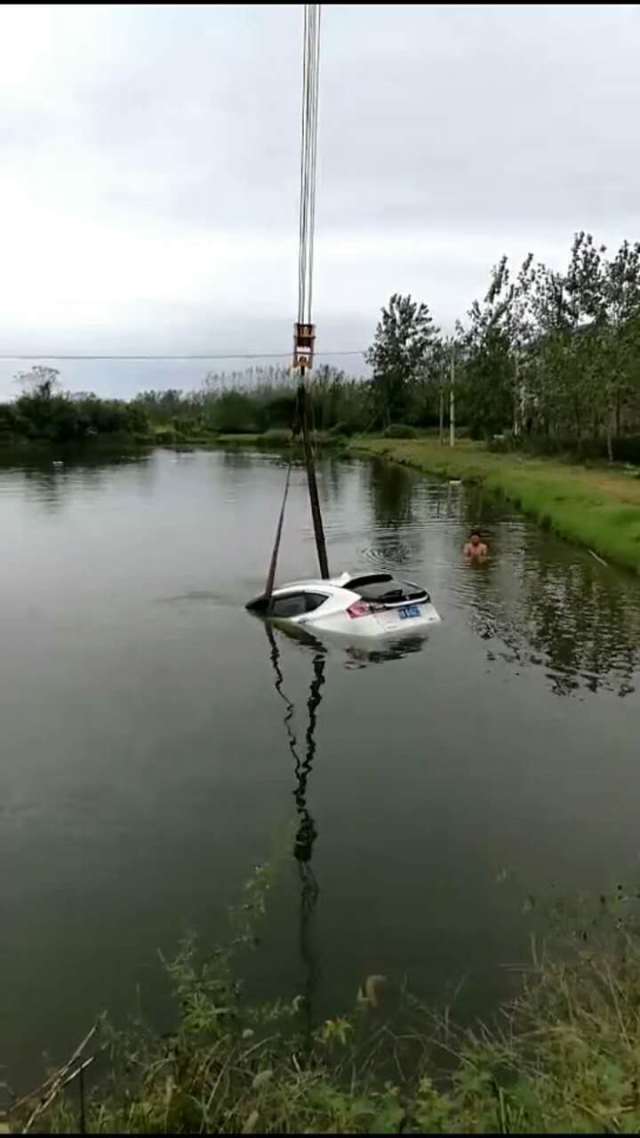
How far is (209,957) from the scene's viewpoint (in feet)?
27.0

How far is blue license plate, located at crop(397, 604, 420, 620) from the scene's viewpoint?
18984 millimetres

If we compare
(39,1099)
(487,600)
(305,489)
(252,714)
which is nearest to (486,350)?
Result: (305,489)

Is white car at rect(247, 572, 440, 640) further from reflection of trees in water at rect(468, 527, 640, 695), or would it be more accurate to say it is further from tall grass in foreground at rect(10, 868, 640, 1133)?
tall grass in foreground at rect(10, 868, 640, 1133)

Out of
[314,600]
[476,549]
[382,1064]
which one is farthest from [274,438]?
[382,1064]

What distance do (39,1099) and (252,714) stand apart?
370 inches

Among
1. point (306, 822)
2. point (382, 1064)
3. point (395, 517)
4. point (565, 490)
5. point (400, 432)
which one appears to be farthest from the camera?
point (400, 432)

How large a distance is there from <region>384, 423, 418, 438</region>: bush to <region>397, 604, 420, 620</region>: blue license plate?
3181 inches

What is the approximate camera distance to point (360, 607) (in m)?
18.5

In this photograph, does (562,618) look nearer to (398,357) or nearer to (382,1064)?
(382,1064)

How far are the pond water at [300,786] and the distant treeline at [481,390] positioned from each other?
44.2ft

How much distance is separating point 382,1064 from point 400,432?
9497cm

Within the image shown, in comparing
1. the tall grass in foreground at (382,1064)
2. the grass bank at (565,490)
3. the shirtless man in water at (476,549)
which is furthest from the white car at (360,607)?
the tall grass in foreground at (382,1064)

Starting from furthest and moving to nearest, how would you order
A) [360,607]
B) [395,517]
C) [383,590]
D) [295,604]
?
[395,517], [295,604], [383,590], [360,607]

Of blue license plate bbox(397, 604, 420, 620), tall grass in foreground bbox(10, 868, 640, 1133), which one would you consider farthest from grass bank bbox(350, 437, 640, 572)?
tall grass in foreground bbox(10, 868, 640, 1133)
